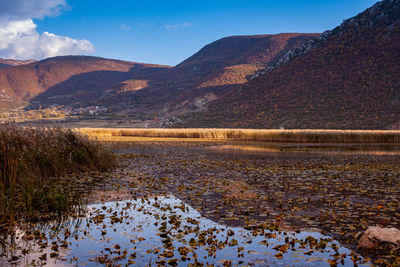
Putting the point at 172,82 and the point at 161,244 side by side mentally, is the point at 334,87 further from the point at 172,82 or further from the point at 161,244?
the point at 172,82

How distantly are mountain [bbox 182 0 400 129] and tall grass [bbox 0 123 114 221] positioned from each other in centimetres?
6250

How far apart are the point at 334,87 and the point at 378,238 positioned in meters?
84.9

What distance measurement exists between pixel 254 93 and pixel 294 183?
3575 inches

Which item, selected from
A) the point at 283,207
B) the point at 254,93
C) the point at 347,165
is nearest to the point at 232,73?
the point at 254,93

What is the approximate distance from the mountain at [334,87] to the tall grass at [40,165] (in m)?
62.5

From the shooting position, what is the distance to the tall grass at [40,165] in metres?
10.0

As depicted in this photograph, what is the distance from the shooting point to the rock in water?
723 cm

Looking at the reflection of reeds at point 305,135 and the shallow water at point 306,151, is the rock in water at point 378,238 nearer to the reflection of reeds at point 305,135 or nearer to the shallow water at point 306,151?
the shallow water at point 306,151

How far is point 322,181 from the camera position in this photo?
15328mm

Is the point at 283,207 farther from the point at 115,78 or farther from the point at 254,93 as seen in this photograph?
the point at 115,78

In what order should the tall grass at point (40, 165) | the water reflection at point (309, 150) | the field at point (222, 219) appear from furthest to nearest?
1. the water reflection at point (309, 150)
2. the tall grass at point (40, 165)
3. the field at point (222, 219)

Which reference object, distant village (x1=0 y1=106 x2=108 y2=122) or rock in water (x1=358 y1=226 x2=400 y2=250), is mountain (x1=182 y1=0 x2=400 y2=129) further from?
rock in water (x1=358 y1=226 x2=400 y2=250)

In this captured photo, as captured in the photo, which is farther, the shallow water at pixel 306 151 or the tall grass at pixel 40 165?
the shallow water at pixel 306 151

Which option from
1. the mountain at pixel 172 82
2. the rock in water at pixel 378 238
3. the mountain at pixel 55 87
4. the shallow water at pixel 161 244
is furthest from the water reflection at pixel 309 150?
the mountain at pixel 55 87
